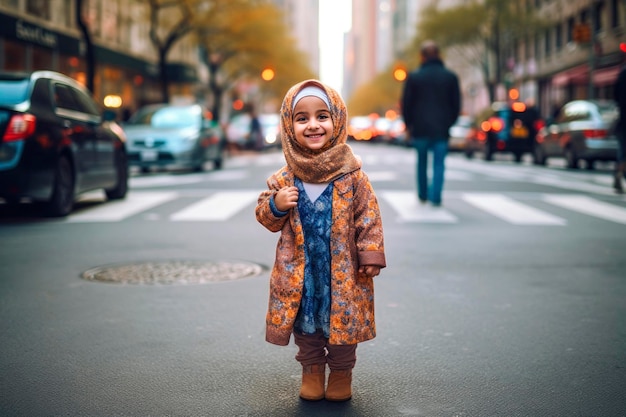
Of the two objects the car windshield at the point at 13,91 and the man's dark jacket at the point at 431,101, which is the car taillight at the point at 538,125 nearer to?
the man's dark jacket at the point at 431,101

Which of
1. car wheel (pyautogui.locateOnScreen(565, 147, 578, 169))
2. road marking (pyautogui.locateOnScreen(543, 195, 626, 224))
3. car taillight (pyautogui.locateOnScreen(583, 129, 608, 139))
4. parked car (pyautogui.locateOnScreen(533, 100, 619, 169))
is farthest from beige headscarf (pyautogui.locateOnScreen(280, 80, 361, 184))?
car wheel (pyautogui.locateOnScreen(565, 147, 578, 169))

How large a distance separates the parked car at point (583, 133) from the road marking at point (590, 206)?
724 centimetres

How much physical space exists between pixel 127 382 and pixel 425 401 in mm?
1218

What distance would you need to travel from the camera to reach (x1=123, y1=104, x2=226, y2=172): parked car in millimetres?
19375

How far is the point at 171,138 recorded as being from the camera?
1959 cm

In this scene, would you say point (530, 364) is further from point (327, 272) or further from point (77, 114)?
point (77, 114)

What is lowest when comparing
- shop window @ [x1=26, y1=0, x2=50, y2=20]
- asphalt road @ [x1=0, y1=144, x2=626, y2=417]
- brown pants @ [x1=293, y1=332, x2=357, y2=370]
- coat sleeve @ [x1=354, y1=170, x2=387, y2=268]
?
asphalt road @ [x1=0, y1=144, x2=626, y2=417]

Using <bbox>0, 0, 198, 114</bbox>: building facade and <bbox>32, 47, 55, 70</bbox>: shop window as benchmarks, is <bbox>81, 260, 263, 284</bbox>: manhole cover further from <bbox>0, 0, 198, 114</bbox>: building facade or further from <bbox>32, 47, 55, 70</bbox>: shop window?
<bbox>32, 47, 55, 70</bbox>: shop window

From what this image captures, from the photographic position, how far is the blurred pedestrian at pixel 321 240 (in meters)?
3.51

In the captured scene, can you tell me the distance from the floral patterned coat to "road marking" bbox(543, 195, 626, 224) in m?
7.22

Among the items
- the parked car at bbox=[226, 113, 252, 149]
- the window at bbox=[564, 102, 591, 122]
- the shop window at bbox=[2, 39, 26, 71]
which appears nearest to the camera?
the window at bbox=[564, 102, 591, 122]

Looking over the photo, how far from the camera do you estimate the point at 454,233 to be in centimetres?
905

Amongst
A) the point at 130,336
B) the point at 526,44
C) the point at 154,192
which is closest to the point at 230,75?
the point at 526,44

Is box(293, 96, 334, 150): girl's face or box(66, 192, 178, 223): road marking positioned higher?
box(293, 96, 334, 150): girl's face
